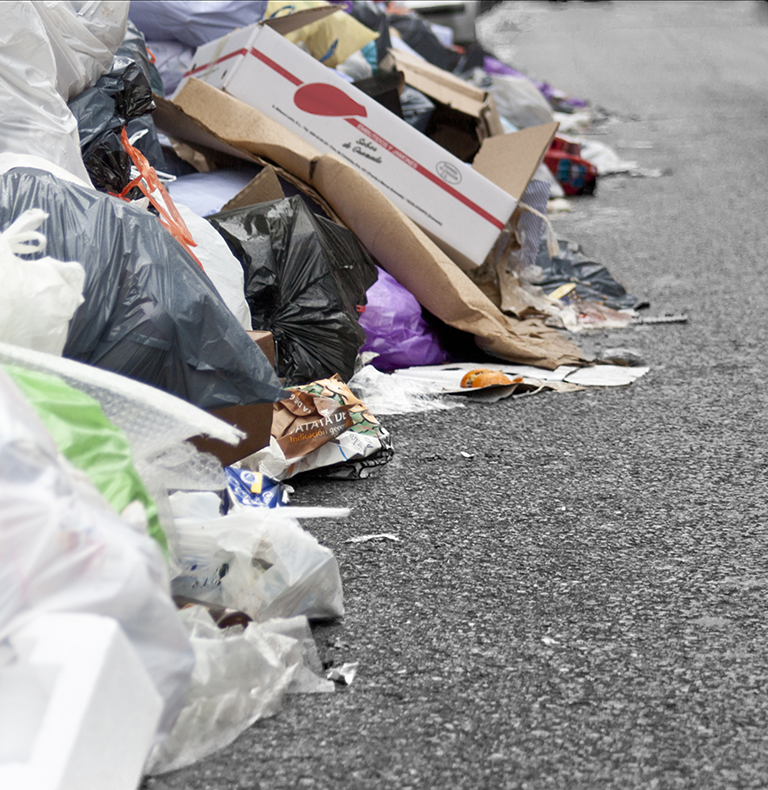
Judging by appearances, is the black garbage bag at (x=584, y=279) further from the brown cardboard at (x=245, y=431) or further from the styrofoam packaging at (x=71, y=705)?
the styrofoam packaging at (x=71, y=705)

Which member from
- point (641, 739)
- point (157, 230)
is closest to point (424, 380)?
point (157, 230)

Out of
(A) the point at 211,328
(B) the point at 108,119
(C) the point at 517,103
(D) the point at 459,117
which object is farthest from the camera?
(C) the point at 517,103

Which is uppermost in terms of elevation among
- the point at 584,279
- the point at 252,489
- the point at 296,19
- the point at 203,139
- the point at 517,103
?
the point at 296,19

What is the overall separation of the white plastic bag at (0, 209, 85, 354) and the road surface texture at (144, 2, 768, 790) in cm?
65

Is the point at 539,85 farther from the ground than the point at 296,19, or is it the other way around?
the point at 296,19

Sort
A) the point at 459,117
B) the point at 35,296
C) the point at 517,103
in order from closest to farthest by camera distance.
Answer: the point at 35,296 < the point at 459,117 < the point at 517,103

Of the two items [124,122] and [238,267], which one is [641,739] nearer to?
[238,267]

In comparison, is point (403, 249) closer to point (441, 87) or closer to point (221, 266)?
point (221, 266)

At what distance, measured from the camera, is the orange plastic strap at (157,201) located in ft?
6.92

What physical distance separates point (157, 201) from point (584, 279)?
1958mm

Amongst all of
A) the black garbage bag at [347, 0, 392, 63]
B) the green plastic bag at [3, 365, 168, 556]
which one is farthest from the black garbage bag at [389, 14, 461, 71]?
the green plastic bag at [3, 365, 168, 556]

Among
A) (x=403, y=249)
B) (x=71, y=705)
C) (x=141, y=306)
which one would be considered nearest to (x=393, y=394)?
(x=403, y=249)

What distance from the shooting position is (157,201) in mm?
2229

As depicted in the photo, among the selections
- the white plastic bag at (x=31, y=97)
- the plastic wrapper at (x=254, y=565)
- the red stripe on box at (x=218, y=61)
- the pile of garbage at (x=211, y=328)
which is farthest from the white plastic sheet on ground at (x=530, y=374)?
the red stripe on box at (x=218, y=61)
